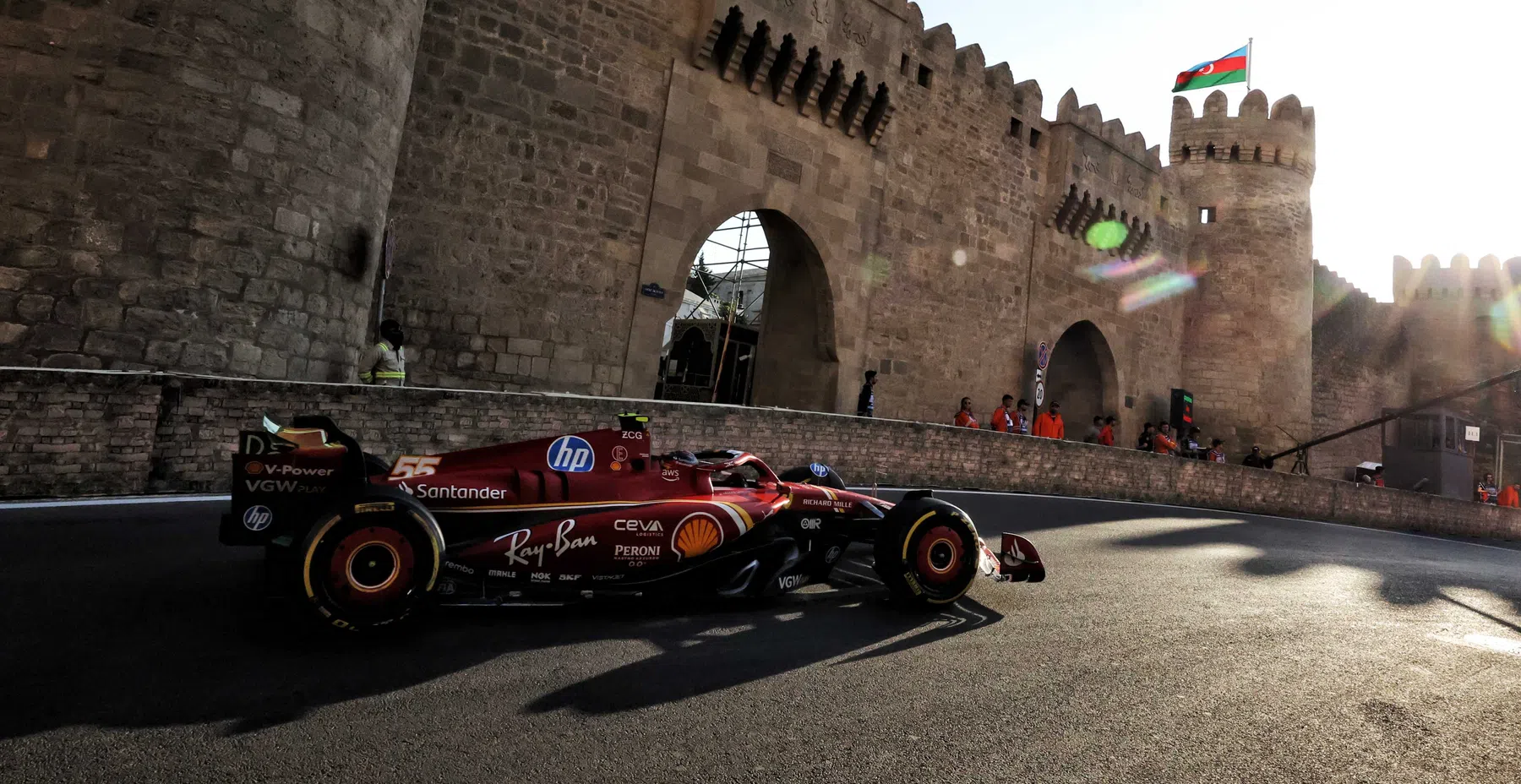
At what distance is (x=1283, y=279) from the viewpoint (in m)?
25.5

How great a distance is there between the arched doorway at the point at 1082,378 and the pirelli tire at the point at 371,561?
21933mm

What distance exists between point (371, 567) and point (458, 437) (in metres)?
4.66

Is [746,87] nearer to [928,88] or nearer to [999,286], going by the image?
[928,88]

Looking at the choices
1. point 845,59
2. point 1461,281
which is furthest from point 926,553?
point 1461,281

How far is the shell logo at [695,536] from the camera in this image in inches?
170

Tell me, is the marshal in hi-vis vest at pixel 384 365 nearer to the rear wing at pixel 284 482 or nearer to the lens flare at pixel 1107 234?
the rear wing at pixel 284 482

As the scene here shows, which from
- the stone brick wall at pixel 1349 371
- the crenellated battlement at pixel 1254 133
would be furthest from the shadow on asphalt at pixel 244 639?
the stone brick wall at pixel 1349 371

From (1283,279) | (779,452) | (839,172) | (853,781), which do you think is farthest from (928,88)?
(853,781)

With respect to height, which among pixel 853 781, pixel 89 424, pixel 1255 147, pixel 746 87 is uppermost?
pixel 1255 147

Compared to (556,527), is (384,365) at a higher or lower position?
higher

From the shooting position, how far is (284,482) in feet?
12.0

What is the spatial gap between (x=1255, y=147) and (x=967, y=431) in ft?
62.9

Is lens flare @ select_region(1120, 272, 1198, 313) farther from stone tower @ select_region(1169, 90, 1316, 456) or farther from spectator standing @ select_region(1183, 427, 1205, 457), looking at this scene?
spectator standing @ select_region(1183, 427, 1205, 457)

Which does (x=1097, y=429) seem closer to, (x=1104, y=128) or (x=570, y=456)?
(x=1104, y=128)
